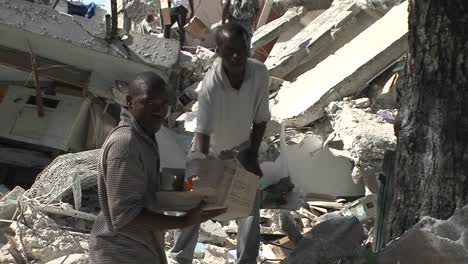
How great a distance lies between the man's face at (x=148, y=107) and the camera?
2.85 m

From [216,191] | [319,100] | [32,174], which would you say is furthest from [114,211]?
[32,174]

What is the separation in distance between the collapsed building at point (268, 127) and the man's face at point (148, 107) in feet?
3.79

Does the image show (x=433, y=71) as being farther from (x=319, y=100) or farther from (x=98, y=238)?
(x=319, y=100)

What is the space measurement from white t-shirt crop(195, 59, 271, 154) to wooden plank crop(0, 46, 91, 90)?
4.92 m

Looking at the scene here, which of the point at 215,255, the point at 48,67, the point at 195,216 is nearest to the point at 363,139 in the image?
the point at 215,255

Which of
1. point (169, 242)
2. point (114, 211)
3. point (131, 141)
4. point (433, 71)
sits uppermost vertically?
point (433, 71)

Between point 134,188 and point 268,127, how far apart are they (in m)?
4.59

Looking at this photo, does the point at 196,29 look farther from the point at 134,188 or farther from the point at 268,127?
the point at 134,188

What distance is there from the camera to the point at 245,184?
11.0 feet

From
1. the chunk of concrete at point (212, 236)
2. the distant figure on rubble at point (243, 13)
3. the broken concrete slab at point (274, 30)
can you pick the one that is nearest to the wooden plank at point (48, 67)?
the distant figure on rubble at point (243, 13)

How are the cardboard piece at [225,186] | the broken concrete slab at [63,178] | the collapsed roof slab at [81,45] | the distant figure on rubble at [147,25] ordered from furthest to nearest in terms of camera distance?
the distant figure on rubble at [147,25], the collapsed roof slab at [81,45], the broken concrete slab at [63,178], the cardboard piece at [225,186]

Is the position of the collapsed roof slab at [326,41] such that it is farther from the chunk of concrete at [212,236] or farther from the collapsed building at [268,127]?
the chunk of concrete at [212,236]

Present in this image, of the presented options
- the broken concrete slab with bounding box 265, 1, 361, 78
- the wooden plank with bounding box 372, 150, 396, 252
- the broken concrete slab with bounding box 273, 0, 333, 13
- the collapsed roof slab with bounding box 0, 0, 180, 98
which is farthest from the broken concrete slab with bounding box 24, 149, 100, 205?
the broken concrete slab with bounding box 273, 0, 333, 13

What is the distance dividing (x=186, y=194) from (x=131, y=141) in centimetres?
31
